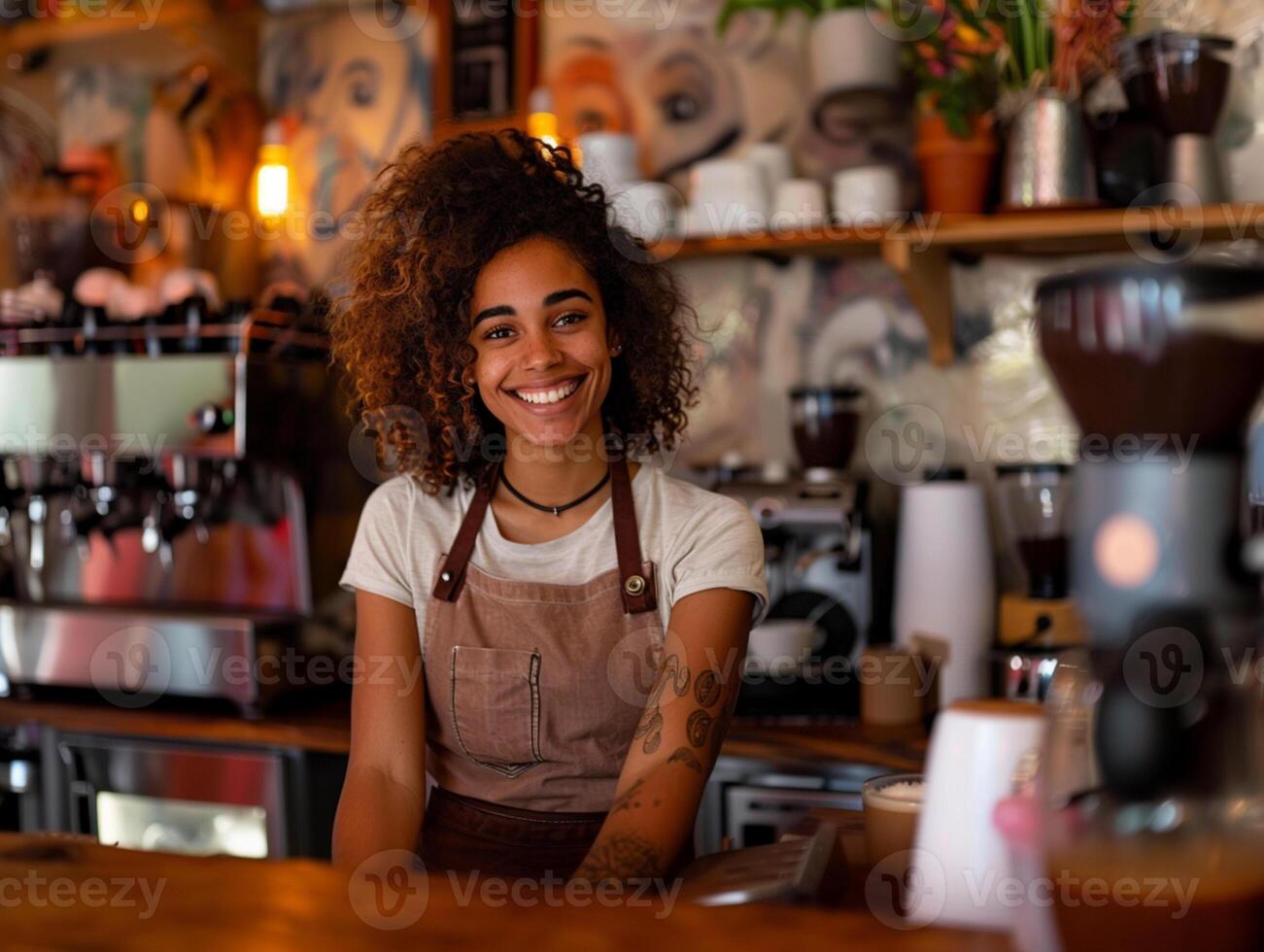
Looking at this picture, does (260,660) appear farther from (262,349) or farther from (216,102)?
(216,102)

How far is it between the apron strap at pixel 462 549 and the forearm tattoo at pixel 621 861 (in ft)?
1.42

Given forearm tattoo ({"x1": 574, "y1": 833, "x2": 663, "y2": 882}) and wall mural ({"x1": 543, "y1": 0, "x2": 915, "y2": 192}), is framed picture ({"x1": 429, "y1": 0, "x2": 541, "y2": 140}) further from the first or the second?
forearm tattoo ({"x1": 574, "y1": 833, "x2": 663, "y2": 882})

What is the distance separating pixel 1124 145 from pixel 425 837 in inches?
65.3

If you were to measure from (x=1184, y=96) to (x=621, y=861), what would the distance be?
1.65 m

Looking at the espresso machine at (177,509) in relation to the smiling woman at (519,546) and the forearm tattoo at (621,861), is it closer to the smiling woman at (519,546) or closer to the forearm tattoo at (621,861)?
the smiling woman at (519,546)

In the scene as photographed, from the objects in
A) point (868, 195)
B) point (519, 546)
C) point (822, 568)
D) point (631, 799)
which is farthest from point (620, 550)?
point (868, 195)

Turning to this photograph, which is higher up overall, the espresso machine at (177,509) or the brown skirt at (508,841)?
the espresso machine at (177,509)

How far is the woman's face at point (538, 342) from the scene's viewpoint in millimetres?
1588

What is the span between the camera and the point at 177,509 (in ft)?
8.18

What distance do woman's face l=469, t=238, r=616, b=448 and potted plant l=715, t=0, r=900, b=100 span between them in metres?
1.13

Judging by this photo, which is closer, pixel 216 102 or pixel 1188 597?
pixel 1188 597

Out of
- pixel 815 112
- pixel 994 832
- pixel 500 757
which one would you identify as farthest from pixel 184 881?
pixel 815 112

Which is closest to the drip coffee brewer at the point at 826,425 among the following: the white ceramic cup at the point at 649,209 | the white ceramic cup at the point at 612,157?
the white ceramic cup at the point at 649,209

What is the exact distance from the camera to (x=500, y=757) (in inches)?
62.6
